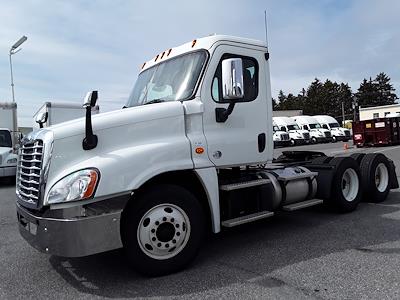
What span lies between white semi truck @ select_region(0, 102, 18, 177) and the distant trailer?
2165cm

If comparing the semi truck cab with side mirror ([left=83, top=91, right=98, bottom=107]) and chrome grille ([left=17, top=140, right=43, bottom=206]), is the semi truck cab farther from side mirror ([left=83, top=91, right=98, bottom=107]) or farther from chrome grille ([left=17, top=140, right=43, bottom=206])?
side mirror ([left=83, top=91, right=98, bottom=107])

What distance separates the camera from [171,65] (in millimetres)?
5734

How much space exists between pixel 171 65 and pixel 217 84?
0.80 m

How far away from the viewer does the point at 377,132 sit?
92.8ft

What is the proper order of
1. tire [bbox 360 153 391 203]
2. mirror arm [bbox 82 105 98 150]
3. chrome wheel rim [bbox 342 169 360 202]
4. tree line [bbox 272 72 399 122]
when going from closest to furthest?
mirror arm [bbox 82 105 98 150] < chrome wheel rim [bbox 342 169 360 202] < tire [bbox 360 153 391 203] < tree line [bbox 272 72 399 122]

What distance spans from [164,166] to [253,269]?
1.52 m

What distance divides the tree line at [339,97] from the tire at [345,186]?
117 metres

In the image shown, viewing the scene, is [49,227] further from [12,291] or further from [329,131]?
[329,131]

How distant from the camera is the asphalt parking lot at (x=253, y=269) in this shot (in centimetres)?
425

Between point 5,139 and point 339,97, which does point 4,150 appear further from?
point 339,97

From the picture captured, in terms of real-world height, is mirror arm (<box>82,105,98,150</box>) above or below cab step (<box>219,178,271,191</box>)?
above

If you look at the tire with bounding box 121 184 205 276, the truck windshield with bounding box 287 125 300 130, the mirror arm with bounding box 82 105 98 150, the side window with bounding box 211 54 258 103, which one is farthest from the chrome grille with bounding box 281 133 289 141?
the mirror arm with bounding box 82 105 98 150

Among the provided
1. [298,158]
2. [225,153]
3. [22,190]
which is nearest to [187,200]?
→ [225,153]

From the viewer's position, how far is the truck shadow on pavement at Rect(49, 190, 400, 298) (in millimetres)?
4480
